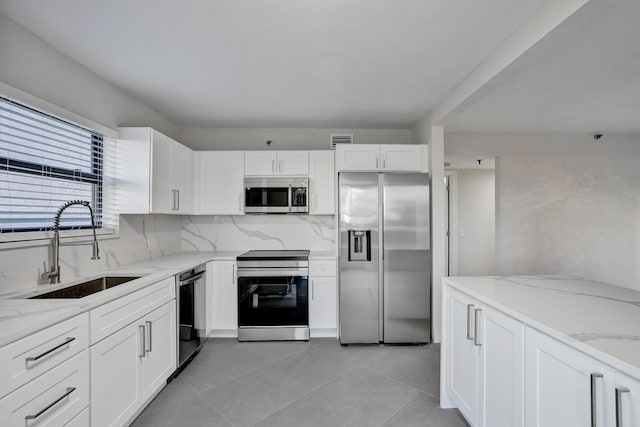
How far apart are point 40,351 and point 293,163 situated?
2.77m

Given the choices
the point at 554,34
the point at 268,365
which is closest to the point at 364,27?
the point at 554,34

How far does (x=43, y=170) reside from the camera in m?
1.94

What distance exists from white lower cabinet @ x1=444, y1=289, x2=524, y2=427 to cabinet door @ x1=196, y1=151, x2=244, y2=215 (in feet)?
Result: 8.48

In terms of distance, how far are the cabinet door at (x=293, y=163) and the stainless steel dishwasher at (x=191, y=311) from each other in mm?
1436

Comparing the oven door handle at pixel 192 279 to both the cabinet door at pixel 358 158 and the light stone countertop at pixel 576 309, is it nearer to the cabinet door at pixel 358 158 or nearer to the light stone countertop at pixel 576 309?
the cabinet door at pixel 358 158

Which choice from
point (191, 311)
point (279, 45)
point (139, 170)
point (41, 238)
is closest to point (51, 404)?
point (41, 238)

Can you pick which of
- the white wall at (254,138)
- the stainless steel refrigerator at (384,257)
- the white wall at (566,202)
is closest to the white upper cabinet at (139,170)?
the white wall at (254,138)

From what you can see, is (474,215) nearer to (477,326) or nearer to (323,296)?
(323,296)

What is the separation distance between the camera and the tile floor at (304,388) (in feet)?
6.51

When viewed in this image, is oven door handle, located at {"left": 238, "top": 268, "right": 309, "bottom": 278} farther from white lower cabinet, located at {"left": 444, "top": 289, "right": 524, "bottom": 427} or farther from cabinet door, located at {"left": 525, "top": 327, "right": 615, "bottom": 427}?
cabinet door, located at {"left": 525, "top": 327, "right": 615, "bottom": 427}

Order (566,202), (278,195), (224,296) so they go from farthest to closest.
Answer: (566,202), (278,195), (224,296)

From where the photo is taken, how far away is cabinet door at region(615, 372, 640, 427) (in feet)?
2.79

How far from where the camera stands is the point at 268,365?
2.71 m

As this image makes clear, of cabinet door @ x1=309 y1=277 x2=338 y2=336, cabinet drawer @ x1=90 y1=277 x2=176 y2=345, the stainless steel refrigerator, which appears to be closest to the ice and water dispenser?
the stainless steel refrigerator
